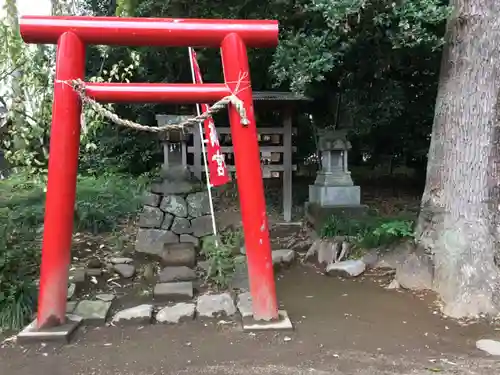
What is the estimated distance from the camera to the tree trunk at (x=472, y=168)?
4.45 metres

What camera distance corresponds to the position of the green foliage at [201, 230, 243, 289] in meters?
5.49

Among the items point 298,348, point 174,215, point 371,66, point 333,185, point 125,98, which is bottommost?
point 298,348

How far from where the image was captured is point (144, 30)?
4.03 metres

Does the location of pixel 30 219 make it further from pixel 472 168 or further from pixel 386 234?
pixel 472 168

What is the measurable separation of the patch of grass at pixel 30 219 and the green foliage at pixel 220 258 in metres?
2.02

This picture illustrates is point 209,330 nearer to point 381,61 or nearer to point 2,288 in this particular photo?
point 2,288

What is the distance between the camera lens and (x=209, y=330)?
417 cm

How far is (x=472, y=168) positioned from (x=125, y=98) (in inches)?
138

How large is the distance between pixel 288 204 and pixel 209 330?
4.62 metres

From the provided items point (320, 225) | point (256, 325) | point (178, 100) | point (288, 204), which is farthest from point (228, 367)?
point (288, 204)

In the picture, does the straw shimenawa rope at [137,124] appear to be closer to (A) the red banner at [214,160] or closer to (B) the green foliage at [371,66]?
(B) the green foliage at [371,66]

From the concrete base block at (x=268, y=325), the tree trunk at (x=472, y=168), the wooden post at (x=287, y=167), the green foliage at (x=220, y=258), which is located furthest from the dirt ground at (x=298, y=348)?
the wooden post at (x=287, y=167)

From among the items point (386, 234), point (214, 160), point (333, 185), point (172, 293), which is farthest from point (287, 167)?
point (172, 293)

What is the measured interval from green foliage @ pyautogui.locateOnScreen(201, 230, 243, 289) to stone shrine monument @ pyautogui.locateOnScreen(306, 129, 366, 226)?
1486mm
